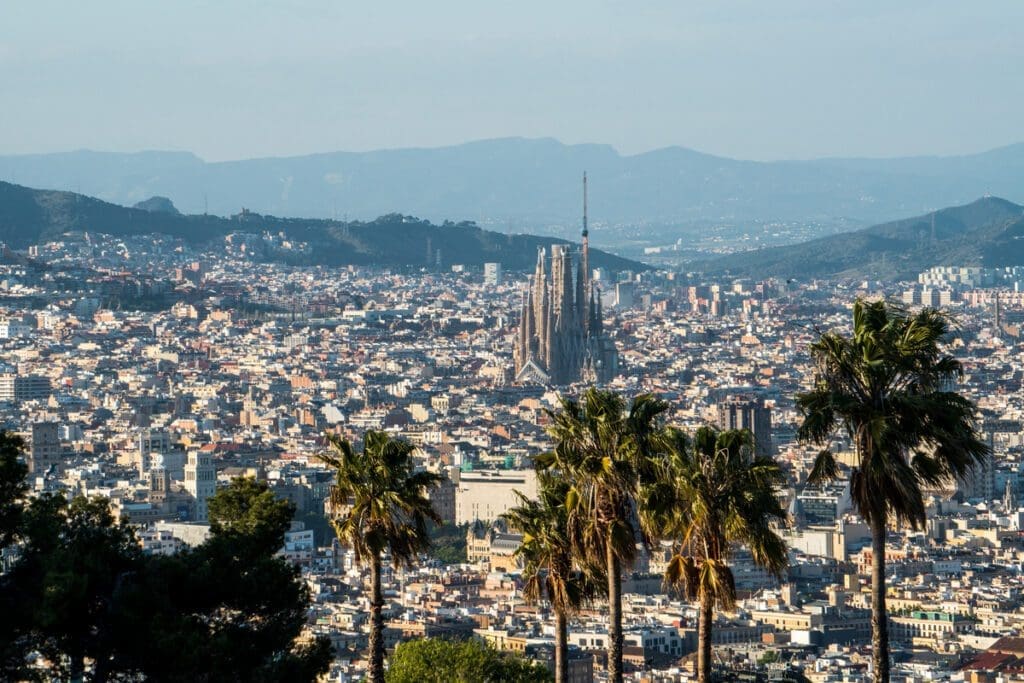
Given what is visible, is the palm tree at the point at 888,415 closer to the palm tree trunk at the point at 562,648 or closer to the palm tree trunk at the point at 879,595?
the palm tree trunk at the point at 879,595

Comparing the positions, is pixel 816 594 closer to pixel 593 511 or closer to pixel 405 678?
pixel 405 678

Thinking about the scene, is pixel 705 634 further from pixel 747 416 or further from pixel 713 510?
pixel 747 416

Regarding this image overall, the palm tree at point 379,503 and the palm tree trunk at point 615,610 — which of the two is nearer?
the palm tree trunk at point 615,610

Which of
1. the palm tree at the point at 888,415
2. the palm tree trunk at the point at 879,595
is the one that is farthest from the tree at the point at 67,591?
the palm tree trunk at the point at 879,595

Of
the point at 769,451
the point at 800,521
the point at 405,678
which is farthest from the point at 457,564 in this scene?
the point at 405,678

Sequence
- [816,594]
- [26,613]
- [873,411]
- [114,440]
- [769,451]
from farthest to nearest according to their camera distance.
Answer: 1. [114,440]
2. [769,451]
3. [816,594]
4. [26,613]
5. [873,411]

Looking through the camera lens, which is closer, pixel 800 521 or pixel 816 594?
pixel 816 594

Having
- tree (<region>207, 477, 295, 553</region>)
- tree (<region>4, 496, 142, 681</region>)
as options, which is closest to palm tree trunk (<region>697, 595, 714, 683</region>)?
tree (<region>207, 477, 295, 553</region>)

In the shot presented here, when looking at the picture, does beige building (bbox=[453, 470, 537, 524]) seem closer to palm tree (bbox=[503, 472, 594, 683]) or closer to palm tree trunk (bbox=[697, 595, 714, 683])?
palm tree (bbox=[503, 472, 594, 683])
